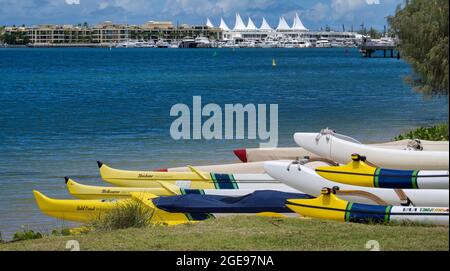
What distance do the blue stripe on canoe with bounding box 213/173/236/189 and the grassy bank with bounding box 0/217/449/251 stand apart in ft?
19.2

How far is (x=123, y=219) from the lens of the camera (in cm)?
1527

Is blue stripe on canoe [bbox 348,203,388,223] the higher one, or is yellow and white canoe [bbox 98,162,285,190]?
blue stripe on canoe [bbox 348,203,388,223]

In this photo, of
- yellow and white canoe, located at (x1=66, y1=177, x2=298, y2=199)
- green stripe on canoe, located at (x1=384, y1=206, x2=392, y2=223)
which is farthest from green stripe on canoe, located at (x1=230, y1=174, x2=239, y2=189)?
green stripe on canoe, located at (x1=384, y1=206, x2=392, y2=223)

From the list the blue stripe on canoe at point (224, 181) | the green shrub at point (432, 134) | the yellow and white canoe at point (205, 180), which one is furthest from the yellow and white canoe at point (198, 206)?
the green shrub at point (432, 134)

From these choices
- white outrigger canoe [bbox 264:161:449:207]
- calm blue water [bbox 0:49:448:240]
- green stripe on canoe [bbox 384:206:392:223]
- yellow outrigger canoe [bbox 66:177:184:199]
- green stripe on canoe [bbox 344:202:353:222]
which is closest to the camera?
green stripe on canoe [bbox 384:206:392:223]

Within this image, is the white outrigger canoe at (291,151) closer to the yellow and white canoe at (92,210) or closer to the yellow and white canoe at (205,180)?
the yellow and white canoe at (205,180)

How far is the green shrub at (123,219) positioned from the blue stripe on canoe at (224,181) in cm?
480

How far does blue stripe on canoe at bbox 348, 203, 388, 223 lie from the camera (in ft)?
47.9

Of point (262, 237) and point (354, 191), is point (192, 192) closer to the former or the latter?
point (354, 191)

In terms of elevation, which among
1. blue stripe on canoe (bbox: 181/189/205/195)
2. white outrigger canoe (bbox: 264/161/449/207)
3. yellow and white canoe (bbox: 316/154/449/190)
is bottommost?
blue stripe on canoe (bbox: 181/189/205/195)

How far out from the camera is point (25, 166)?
3083 cm

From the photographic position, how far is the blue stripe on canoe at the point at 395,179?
53.9 feet

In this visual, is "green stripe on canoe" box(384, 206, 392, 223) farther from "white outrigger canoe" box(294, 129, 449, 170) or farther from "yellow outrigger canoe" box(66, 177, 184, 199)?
"yellow outrigger canoe" box(66, 177, 184, 199)
